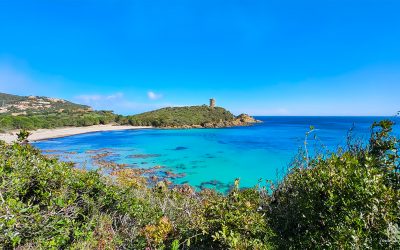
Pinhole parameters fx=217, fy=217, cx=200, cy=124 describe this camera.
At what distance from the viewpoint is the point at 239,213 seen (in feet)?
12.4

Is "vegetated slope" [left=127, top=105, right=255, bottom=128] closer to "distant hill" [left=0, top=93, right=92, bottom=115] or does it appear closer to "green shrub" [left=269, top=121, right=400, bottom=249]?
"distant hill" [left=0, top=93, right=92, bottom=115]

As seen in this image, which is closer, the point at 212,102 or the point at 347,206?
the point at 347,206

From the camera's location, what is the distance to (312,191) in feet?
12.1

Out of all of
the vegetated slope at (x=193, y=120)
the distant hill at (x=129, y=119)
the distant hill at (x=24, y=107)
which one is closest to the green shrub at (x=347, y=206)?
the distant hill at (x=129, y=119)

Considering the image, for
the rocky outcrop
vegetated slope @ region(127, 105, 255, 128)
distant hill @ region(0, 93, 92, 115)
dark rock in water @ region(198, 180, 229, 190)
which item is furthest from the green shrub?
distant hill @ region(0, 93, 92, 115)

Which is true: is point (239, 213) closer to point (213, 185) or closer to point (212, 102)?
point (213, 185)

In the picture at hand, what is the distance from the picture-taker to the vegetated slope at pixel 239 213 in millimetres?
2977

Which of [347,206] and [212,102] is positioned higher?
[212,102]

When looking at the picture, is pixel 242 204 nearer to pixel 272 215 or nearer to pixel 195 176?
pixel 272 215

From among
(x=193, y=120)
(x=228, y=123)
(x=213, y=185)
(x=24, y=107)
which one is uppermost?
(x=24, y=107)

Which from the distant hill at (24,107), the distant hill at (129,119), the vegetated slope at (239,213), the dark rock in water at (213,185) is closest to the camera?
the vegetated slope at (239,213)

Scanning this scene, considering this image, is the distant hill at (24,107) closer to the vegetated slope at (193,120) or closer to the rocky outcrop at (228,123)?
the vegetated slope at (193,120)

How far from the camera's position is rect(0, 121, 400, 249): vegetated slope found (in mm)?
2977

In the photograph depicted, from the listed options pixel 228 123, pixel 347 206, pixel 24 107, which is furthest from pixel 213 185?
pixel 24 107
